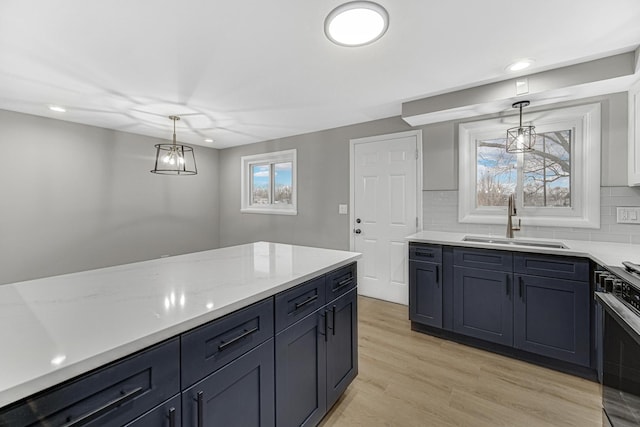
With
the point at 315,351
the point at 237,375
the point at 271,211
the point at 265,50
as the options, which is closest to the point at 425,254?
the point at 315,351

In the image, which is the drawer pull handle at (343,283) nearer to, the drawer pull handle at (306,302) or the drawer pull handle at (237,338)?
the drawer pull handle at (306,302)

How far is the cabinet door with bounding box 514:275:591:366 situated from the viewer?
1992mm

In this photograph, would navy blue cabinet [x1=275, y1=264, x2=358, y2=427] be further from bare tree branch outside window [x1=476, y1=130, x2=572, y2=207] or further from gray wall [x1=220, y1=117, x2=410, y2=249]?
gray wall [x1=220, y1=117, x2=410, y2=249]

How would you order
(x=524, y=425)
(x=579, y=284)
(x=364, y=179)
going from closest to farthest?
(x=524, y=425), (x=579, y=284), (x=364, y=179)

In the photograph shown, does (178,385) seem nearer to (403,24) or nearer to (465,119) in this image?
(403,24)

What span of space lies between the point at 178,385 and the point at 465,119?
10.9 ft

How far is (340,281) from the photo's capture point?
171 centimetres

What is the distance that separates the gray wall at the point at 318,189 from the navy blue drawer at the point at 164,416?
315 centimetres

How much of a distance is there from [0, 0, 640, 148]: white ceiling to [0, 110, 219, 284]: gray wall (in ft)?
1.73

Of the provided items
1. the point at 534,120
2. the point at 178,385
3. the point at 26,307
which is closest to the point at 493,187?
the point at 534,120

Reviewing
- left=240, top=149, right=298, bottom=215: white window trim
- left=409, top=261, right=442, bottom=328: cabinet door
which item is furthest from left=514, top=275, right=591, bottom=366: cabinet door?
left=240, top=149, right=298, bottom=215: white window trim

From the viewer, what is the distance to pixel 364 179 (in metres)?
3.73

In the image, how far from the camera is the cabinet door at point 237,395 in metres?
0.90

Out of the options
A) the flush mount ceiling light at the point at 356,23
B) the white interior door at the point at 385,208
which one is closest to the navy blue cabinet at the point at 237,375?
the flush mount ceiling light at the point at 356,23
